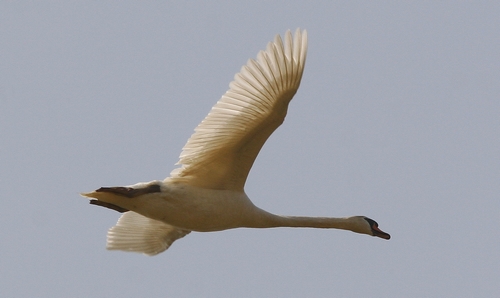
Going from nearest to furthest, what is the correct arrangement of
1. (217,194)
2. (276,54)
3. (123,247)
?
(276,54) → (217,194) → (123,247)

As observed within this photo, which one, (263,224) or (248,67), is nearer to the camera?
(248,67)

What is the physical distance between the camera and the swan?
42.2 feet

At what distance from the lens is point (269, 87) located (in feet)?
42.4

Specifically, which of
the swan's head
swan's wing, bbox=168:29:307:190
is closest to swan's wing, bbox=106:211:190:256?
swan's wing, bbox=168:29:307:190

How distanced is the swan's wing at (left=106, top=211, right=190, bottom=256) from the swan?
1609mm

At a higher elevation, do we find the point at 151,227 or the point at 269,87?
the point at 269,87

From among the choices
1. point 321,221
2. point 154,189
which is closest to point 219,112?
point 154,189

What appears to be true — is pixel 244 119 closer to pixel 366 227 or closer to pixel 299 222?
pixel 299 222

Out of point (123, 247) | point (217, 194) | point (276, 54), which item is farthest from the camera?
point (123, 247)

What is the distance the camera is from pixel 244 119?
13.1 meters

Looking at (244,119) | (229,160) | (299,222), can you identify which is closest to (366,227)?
(299,222)

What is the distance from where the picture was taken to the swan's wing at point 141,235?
15.5 metres

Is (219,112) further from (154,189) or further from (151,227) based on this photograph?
(151,227)

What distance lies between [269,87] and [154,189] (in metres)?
2.25
